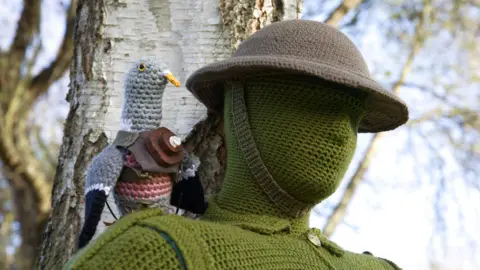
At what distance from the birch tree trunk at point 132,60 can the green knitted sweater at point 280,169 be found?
0.31 metres

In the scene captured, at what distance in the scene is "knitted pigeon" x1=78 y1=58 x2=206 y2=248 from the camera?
0.98 meters

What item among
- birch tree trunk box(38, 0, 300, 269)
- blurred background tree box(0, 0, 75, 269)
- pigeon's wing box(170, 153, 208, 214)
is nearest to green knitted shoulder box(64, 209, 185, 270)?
pigeon's wing box(170, 153, 208, 214)

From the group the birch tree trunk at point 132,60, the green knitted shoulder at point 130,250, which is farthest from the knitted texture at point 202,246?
the birch tree trunk at point 132,60

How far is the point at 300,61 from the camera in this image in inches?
42.2

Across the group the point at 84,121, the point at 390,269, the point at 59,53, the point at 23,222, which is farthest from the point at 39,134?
the point at 390,269

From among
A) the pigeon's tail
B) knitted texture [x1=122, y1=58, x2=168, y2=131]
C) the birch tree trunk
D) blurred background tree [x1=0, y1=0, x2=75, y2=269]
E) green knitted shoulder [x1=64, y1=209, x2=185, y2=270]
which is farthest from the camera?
blurred background tree [x1=0, y1=0, x2=75, y2=269]

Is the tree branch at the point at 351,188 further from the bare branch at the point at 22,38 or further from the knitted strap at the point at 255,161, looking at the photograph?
the knitted strap at the point at 255,161

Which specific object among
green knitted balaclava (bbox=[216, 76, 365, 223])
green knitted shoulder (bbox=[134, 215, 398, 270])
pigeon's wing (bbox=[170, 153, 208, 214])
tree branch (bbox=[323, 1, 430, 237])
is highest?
green knitted balaclava (bbox=[216, 76, 365, 223])

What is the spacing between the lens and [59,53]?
404 centimetres

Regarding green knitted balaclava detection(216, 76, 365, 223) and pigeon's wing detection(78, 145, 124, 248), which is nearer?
pigeon's wing detection(78, 145, 124, 248)

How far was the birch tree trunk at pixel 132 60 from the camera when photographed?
1500 millimetres

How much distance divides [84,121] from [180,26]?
366mm

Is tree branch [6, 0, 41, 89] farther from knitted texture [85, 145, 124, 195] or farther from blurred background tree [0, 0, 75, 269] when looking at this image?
knitted texture [85, 145, 124, 195]

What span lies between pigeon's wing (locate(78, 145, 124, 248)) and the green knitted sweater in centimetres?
15
